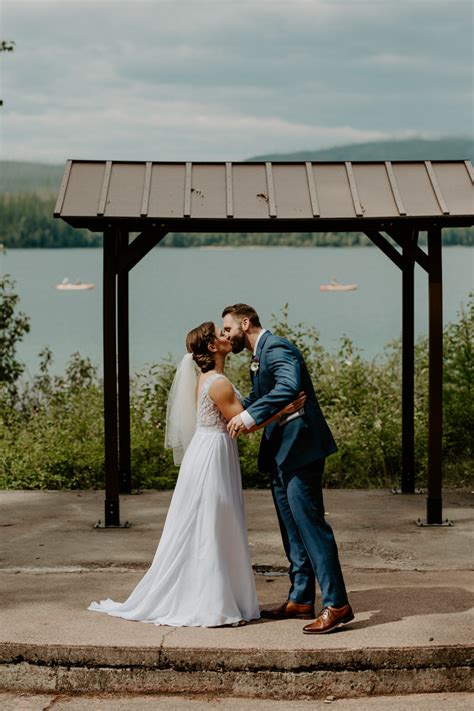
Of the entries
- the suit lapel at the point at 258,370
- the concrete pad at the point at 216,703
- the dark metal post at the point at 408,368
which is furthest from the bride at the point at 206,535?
the dark metal post at the point at 408,368

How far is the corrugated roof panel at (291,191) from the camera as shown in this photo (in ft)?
28.1

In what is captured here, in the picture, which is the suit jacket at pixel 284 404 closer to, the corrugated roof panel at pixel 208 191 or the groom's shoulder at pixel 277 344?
the groom's shoulder at pixel 277 344

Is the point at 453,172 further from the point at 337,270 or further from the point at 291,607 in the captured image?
the point at 337,270

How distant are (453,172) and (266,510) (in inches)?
A: 128

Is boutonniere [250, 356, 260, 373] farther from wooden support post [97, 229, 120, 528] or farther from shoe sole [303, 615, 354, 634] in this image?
wooden support post [97, 229, 120, 528]

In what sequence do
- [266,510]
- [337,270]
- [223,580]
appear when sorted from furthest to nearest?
[337,270], [266,510], [223,580]

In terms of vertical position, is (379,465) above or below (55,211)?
below

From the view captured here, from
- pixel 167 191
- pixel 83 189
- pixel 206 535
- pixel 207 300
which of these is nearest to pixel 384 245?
pixel 167 191

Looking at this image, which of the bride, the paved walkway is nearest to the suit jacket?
the bride

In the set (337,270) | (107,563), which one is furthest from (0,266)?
(107,563)

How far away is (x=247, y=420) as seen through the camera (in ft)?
20.7

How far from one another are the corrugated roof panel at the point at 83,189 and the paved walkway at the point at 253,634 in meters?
2.49

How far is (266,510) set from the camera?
9945mm

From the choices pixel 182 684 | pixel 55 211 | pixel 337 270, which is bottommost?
pixel 182 684
